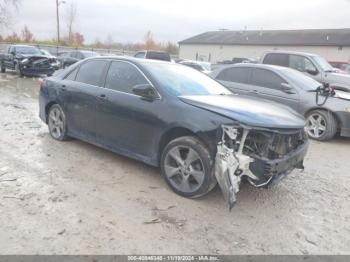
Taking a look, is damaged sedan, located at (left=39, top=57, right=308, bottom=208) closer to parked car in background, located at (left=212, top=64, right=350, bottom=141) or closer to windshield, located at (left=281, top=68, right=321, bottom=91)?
parked car in background, located at (left=212, top=64, right=350, bottom=141)

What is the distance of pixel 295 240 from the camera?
130 inches

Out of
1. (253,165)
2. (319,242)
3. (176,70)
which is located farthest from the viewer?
(176,70)

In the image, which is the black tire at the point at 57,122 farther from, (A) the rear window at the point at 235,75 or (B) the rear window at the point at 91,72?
(A) the rear window at the point at 235,75

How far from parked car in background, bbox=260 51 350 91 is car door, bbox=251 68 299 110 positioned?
2.73 metres

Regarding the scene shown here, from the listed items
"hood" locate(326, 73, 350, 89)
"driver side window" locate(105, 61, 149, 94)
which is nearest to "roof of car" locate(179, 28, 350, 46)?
"hood" locate(326, 73, 350, 89)

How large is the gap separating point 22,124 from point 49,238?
4746 mm

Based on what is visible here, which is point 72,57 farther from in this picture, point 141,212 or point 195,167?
point 141,212

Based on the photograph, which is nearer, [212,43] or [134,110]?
[134,110]

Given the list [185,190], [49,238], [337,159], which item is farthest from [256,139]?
[337,159]

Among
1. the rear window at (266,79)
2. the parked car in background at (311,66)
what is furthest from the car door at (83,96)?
the parked car in background at (311,66)

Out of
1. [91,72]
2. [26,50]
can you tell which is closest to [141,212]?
[91,72]

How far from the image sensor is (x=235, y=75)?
8.49 metres

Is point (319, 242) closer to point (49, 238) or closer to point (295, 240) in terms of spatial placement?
point (295, 240)

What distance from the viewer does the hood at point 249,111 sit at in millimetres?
3678
